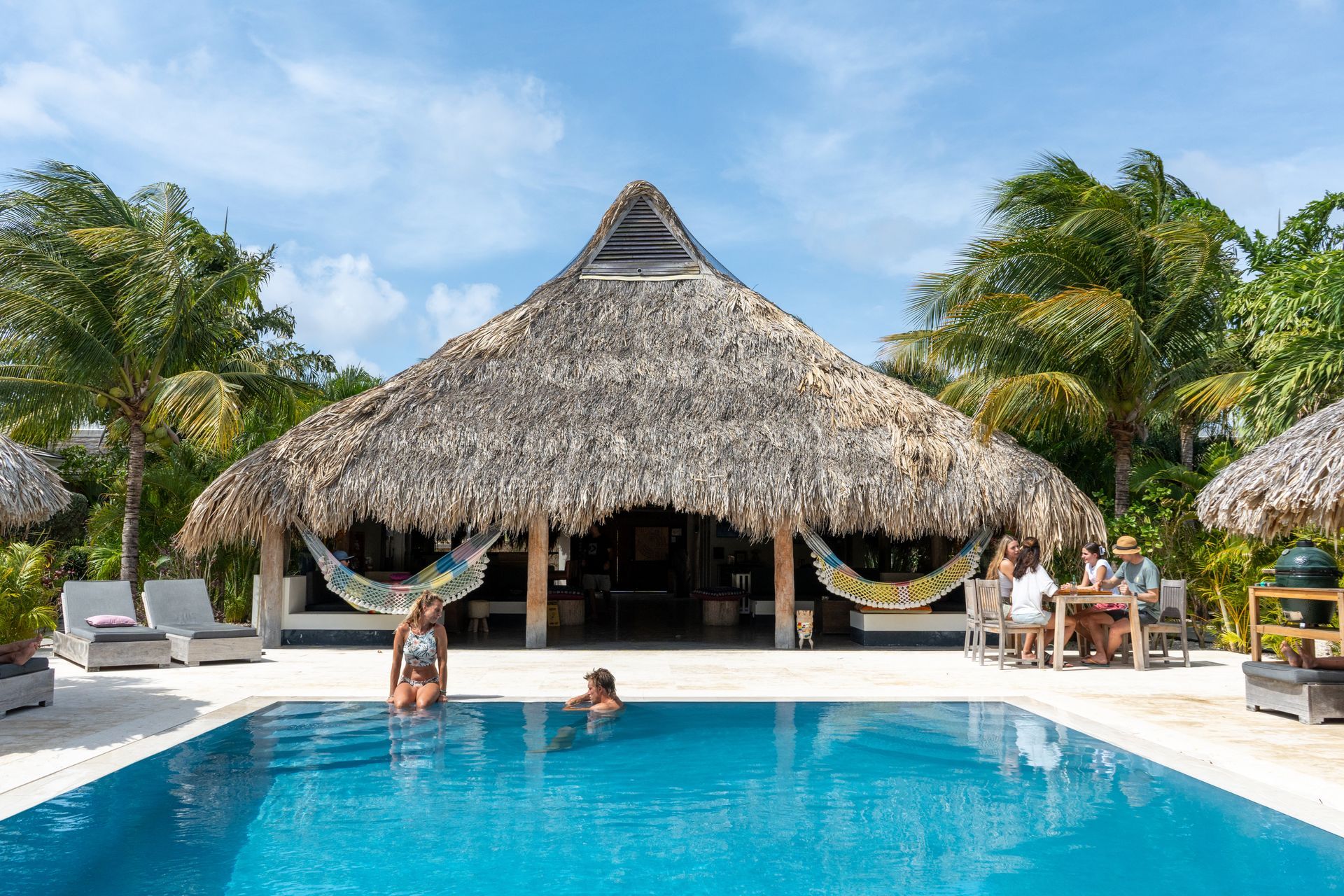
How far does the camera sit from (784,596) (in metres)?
10.3

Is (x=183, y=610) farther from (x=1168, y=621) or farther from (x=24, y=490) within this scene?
(x=1168, y=621)

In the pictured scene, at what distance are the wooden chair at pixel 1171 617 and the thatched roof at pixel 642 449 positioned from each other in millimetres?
1371

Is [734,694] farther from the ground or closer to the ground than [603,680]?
closer to the ground

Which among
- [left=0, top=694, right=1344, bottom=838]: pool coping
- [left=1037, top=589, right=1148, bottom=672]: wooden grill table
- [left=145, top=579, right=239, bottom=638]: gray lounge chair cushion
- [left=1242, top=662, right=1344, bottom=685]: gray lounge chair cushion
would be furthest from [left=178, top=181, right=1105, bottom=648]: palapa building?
[left=1242, top=662, right=1344, bottom=685]: gray lounge chair cushion

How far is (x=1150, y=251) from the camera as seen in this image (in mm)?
10688

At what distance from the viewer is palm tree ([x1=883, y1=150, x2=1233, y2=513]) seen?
10.1m

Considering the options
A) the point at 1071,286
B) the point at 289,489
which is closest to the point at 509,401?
the point at 289,489

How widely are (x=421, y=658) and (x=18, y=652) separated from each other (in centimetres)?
233

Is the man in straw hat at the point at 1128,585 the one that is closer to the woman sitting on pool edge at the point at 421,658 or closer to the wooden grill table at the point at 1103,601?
the wooden grill table at the point at 1103,601

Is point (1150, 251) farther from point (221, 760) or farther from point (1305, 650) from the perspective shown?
point (221, 760)

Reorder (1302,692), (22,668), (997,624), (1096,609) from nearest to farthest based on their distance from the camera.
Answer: (1302,692) → (22,668) → (997,624) → (1096,609)

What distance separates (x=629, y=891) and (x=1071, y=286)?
9291 mm

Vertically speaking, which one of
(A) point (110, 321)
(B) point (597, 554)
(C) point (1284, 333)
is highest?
(A) point (110, 321)

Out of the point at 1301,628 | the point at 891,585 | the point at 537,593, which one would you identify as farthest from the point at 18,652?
the point at 1301,628
